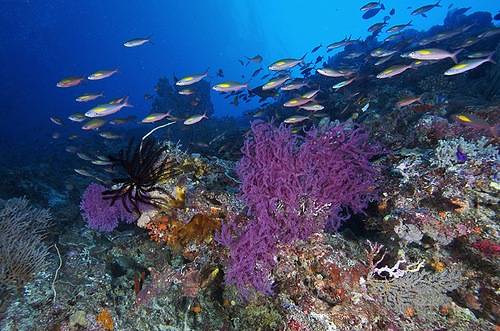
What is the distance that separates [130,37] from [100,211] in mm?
112479

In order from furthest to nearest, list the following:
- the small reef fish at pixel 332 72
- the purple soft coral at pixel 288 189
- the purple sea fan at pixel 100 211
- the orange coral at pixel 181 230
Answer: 1. the small reef fish at pixel 332 72
2. the purple sea fan at pixel 100 211
3. the orange coral at pixel 181 230
4. the purple soft coral at pixel 288 189

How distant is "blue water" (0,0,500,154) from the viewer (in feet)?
238

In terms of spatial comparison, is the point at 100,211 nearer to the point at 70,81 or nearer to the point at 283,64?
the point at 70,81

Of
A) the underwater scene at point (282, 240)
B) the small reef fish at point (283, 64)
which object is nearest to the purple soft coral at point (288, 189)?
the underwater scene at point (282, 240)

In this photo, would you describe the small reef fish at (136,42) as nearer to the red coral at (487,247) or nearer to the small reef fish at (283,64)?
the small reef fish at (283,64)

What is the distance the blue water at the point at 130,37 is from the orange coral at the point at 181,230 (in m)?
55.3

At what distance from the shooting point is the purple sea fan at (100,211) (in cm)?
425

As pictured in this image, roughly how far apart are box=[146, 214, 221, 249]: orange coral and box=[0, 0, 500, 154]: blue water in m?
55.3

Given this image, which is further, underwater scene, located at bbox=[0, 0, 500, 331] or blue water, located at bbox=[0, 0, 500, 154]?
blue water, located at bbox=[0, 0, 500, 154]

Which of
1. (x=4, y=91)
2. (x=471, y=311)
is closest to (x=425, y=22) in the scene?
(x=4, y=91)

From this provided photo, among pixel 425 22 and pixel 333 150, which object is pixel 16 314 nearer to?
pixel 333 150

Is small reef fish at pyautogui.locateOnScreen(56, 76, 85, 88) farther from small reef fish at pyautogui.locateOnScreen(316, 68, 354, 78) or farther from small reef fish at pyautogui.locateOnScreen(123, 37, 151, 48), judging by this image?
small reef fish at pyautogui.locateOnScreen(316, 68, 354, 78)

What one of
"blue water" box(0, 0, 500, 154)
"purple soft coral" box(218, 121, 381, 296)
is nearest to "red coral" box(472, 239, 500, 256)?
"purple soft coral" box(218, 121, 381, 296)

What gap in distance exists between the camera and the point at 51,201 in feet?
31.2
